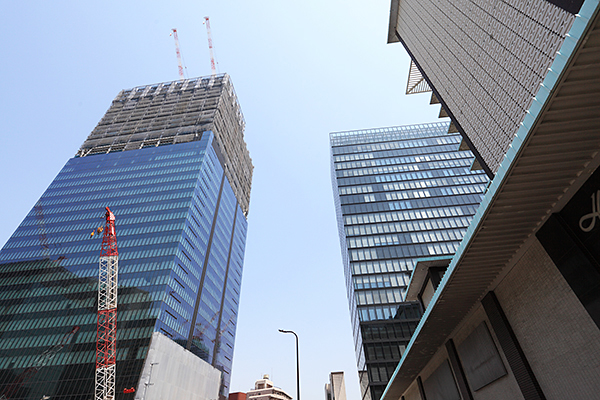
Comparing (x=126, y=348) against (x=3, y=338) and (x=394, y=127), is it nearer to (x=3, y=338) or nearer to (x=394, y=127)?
A: (x=3, y=338)

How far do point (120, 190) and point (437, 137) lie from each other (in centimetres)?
10877

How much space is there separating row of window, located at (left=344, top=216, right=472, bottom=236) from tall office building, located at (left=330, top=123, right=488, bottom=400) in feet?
0.86

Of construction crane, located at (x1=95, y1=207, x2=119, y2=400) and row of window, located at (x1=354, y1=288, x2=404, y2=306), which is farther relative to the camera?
row of window, located at (x1=354, y1=288, x2=404, y2=306)

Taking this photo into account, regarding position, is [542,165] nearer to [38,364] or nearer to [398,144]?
[38,364]

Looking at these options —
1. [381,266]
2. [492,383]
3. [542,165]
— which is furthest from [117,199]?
[542,165]

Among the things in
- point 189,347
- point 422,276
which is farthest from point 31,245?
point 422,276

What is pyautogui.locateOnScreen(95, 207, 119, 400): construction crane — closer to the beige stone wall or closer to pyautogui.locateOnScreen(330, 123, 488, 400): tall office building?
pyautogui.locateOnScreen(330, 123, 488, 400): tall office building

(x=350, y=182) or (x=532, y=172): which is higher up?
(x=350, y=182)

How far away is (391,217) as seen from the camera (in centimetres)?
9675

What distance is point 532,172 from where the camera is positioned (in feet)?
36.3

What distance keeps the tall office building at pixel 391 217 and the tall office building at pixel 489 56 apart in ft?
122

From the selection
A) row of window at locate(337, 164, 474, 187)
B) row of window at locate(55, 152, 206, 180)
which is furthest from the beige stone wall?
row of window at locate(55, 152, 206, 180)

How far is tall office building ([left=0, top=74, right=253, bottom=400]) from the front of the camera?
74125 mm

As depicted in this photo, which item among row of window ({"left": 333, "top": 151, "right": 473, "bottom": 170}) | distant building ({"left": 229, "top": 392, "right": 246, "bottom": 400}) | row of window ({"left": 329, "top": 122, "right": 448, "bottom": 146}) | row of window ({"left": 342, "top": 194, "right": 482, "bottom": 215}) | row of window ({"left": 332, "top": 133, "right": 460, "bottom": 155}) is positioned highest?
row of window ({"left": 329, "top": 122, "right": 448, "bottom": 146})
